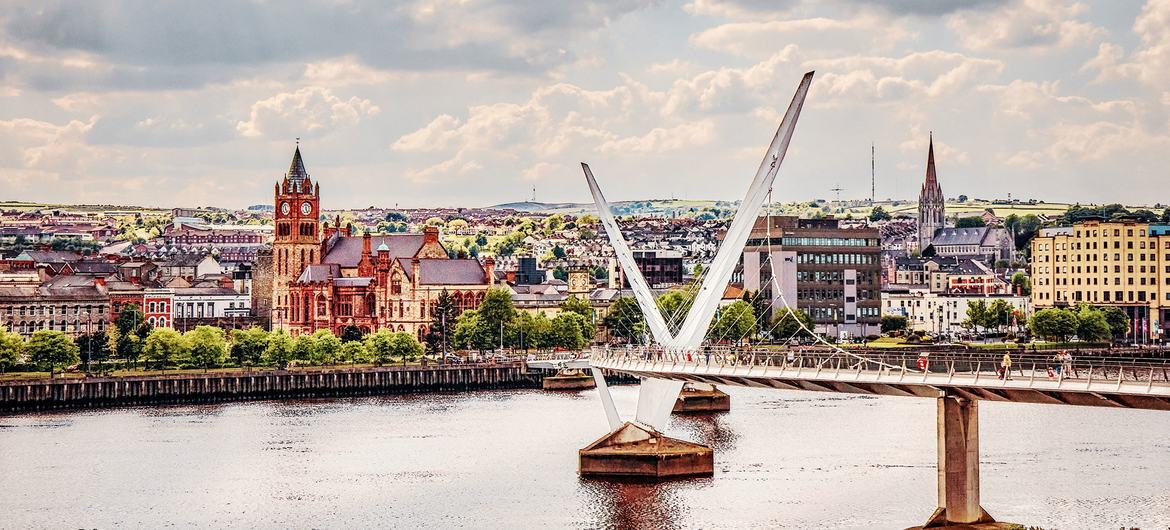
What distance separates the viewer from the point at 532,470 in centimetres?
7056

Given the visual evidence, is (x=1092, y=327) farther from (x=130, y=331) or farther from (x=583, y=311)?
(x=130, y=331)

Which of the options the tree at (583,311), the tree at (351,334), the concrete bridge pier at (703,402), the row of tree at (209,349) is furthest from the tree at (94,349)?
the concrete bridge pier at (703,402)

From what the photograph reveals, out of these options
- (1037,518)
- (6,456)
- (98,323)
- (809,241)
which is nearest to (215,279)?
(98,323)

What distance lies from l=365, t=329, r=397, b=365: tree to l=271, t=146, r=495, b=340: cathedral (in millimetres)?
19009

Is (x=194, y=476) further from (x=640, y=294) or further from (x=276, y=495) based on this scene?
(x=640, y=294)

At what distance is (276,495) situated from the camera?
6538 centimetres

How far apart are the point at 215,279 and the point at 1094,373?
162246 millimetres

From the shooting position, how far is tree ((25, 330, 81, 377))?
123 m

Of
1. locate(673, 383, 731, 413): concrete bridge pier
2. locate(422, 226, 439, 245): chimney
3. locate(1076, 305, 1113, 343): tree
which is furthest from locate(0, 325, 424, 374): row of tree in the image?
locate(1076, 305, 1113, 343): tree

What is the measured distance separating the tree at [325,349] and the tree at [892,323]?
172ft

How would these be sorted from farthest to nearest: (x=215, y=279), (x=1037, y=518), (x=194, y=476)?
(x=215, y=279) < (x=194, y=476) < (x=1037, y=518)

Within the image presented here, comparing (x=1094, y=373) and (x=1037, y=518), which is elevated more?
(x=1094, y=373)

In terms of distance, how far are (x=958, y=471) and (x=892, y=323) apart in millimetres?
122572

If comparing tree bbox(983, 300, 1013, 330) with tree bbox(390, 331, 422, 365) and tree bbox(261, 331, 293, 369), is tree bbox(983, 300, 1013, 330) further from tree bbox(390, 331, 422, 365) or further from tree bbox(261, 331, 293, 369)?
tree bbox(261, 331, 293, 369)
